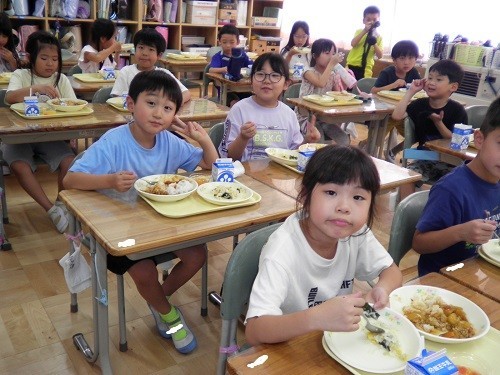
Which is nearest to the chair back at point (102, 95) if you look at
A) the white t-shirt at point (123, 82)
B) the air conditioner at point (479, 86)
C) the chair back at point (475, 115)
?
the white t-shirt at point (123, 82)

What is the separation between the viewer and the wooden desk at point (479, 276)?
121 centimetres

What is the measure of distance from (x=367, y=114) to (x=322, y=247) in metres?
2.50

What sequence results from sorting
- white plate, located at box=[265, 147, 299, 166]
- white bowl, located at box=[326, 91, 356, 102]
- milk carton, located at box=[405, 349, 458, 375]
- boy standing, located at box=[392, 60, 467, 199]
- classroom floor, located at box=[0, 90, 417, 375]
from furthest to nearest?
white bowl, located at box=[326, 91, 356, 102], boy standing, located at box=[392, 60, 467, 199], white plate, located at box=[265, 147, 299, 166], classroom floor, located at box=[0, 90, 417, 375], milk carton, located at box=[405, 349, 458, 375]

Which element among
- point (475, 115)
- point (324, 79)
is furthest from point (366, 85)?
point (475, 115)

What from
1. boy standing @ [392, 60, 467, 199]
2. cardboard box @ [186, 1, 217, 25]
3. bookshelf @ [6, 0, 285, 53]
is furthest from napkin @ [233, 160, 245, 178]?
cardboard box @ [186, 1, 217, 25]

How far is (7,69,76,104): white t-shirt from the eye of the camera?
113 inches

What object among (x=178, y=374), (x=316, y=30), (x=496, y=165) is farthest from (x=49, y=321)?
(x=316, y=30)

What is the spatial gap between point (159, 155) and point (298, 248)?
37.6 inches

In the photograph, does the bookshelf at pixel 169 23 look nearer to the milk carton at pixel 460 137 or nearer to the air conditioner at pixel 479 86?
the air conditioner at pixel 479 86

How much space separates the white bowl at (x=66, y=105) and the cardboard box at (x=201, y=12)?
4168mm

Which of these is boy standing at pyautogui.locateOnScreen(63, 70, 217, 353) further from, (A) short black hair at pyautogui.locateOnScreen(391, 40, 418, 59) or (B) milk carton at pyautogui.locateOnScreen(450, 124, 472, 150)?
(A) short black hair at pyautogui.locateOnScreen(391, 40, 418, 59)

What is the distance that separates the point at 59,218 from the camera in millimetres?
2818

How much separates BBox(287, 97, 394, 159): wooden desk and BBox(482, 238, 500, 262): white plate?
6.63 ft

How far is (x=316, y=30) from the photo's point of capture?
23.6 feet
